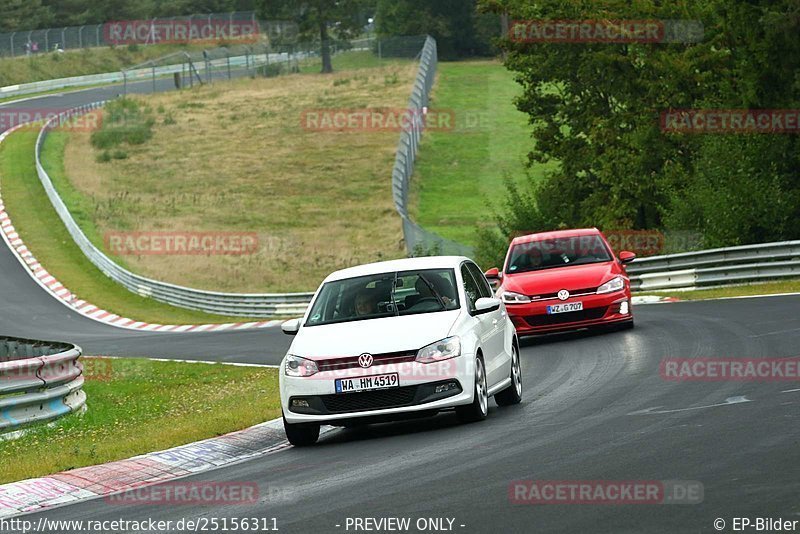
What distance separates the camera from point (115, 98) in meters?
85.7

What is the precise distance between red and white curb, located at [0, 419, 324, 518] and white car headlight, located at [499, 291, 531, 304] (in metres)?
7.03

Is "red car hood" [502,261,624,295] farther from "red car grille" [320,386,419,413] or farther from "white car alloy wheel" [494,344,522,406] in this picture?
"red car grille" [320,386,419,413]

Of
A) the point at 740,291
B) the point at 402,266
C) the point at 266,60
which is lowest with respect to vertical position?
the point at 740,291

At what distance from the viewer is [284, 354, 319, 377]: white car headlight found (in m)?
12.1

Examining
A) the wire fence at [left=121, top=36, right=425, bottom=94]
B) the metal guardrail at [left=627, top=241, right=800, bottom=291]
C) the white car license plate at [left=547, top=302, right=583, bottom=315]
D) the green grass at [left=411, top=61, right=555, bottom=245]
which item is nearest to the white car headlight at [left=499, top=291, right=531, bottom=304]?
the white car license plate at [left=547, top=302, right=583, bottom=315]

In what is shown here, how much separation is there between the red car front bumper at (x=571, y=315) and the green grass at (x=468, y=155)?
1027 inches

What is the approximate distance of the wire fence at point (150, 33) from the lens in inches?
3797

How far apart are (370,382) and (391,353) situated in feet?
1.03

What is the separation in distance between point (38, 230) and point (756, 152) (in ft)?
96.8

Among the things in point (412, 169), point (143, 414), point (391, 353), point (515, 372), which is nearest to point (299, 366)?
point (391, 353)

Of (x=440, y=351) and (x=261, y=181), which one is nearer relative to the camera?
(x=440, y=351)

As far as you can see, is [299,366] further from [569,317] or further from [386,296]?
[569,317]

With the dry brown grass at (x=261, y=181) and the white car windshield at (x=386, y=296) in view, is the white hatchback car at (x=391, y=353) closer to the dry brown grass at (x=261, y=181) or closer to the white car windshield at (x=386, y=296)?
the white car windshield at (x=386, y=296)

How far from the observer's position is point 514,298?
19.6 m
